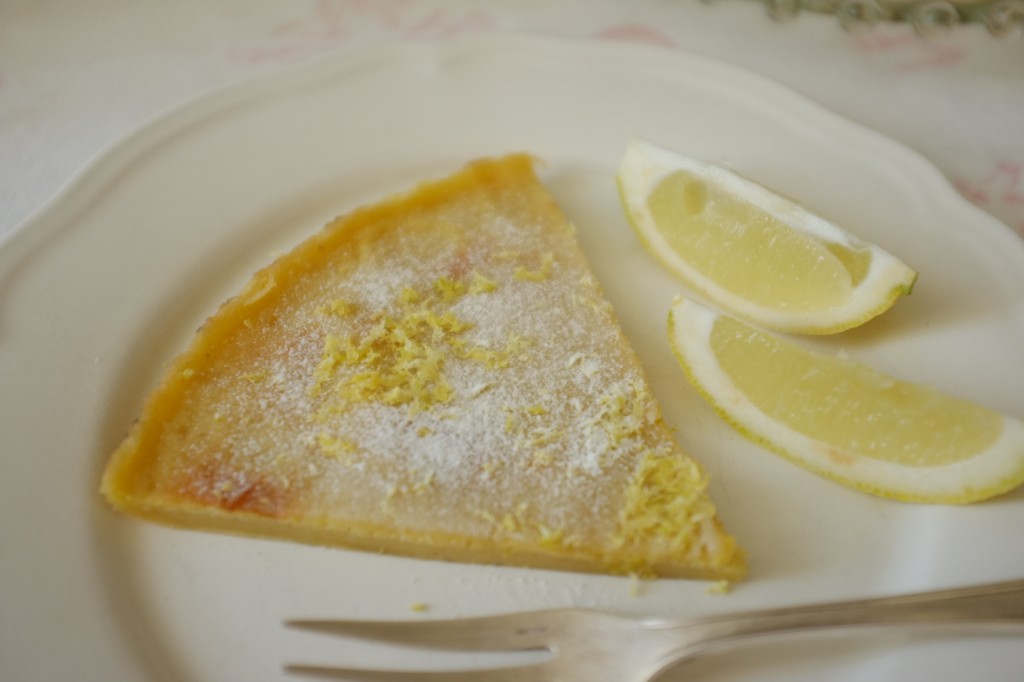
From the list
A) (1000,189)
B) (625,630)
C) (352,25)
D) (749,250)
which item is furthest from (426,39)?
(625,630)

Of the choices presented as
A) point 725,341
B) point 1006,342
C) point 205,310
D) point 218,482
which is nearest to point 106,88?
point 205,310

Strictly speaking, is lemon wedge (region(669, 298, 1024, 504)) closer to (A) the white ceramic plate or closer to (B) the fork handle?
(A) the white ceramic plate

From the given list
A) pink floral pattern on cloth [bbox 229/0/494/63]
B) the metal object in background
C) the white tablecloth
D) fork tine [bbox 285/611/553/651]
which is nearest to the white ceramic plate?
fork tine [bbox 285/611/553/651]

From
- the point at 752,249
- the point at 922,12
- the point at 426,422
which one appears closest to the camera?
the point at 426,422

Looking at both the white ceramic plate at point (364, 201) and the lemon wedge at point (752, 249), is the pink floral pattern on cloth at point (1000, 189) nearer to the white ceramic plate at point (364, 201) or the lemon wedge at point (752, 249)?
the white ceramic plate at point (364, 201)

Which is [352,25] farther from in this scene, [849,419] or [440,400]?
[849,419]
